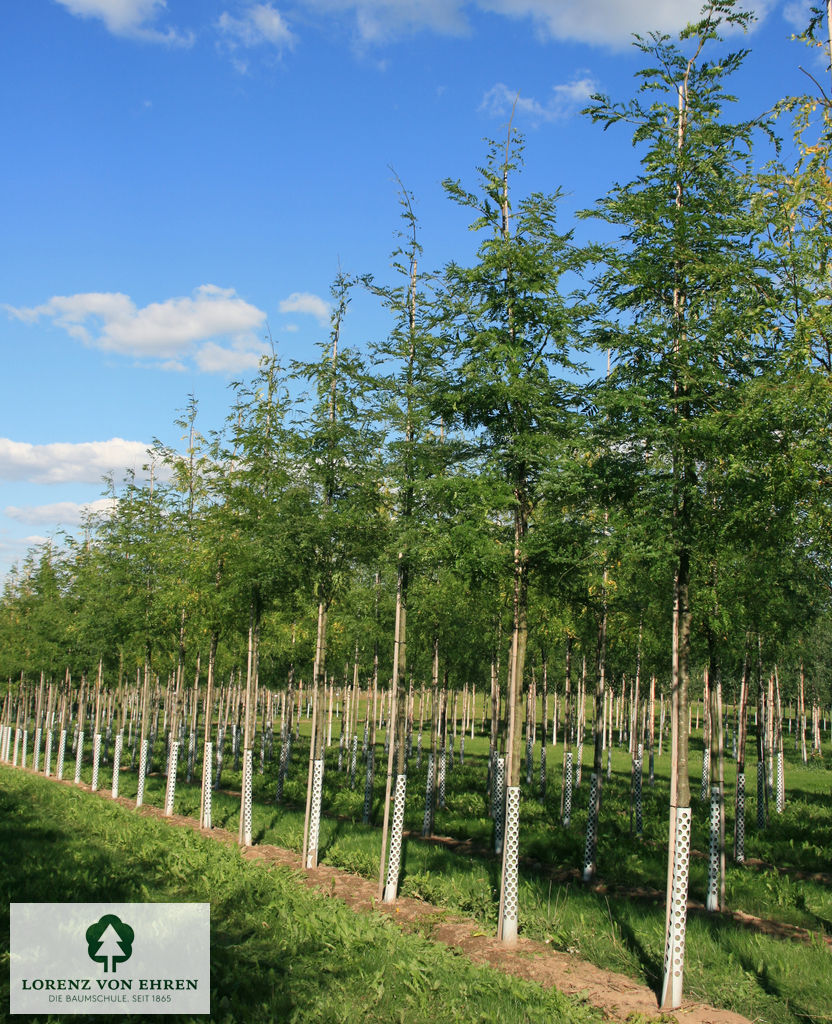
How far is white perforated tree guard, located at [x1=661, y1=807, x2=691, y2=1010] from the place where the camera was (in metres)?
8.65

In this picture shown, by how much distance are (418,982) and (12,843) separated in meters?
11.2

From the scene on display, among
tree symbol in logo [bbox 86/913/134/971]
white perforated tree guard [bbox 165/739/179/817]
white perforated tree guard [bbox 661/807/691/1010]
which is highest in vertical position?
white perforated tree guard [bbox 661/807/691/1010]

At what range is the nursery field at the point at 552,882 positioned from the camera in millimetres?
8875

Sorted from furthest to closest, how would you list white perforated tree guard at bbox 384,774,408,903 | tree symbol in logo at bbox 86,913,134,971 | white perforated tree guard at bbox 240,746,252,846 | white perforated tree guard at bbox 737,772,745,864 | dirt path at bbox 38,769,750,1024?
white perforated tree guard at bbox 240,746,252,846 < white perforated tree guard at bbox 737,772,745,864 < white perforated tree guard at bbox 384,774,408,903 < tree symbol in logo at bbox 86,913,134,971 < dirt path at bbox 38,769,750,1024

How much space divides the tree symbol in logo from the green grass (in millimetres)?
1008

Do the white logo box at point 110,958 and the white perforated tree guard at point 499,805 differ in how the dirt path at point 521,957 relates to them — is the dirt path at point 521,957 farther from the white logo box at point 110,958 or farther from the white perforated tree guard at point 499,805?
the white perforated tree guard at point 499,805

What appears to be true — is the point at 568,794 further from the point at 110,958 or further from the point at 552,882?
the point at 110,958

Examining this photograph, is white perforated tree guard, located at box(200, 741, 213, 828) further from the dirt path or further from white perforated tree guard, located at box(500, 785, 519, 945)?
white perforated tree guard, located at box(500, 785, 519, 945)

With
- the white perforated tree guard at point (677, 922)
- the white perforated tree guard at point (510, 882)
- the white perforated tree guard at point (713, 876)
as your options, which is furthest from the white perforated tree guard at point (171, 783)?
the white perforated tree guard at point (677, 922)

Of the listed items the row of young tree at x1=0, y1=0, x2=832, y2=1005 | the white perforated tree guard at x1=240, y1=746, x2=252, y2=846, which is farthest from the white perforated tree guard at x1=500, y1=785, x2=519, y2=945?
the white perforated tree guard at x1=240, y1=746, x2=252, y2=846

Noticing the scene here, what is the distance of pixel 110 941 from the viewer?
939 cm

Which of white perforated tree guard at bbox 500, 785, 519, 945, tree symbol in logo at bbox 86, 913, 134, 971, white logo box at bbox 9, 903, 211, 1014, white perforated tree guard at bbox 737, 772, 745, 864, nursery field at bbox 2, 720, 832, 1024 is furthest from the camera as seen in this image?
white perforated tree guard at bbox 737, 772, 745, 864

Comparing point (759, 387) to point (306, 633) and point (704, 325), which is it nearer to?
point (704, 325)

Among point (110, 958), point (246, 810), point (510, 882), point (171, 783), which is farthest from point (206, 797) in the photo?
point (510, 882)
